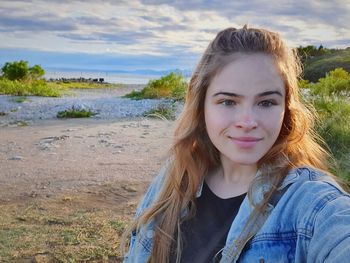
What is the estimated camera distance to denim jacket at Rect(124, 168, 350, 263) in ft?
3.53

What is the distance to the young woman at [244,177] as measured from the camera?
1.23 meters

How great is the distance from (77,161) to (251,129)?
4412 mm

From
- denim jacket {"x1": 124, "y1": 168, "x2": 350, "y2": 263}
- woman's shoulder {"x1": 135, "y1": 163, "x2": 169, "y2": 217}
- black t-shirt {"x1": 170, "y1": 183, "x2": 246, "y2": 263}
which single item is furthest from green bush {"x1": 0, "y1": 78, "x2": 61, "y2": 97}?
denim jacket {"x1": 124, "y1": 168, "x2": 350, "y2": 263}

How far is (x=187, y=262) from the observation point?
5.31 ft

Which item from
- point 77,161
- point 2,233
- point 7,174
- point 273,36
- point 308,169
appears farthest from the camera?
point 77,161

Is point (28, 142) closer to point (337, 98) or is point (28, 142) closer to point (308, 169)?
point (337, 98)

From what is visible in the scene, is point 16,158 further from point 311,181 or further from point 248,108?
point 311,181

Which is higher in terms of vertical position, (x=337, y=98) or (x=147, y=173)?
(x=337, y=98)

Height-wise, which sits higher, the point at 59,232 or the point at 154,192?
the point at 154,192

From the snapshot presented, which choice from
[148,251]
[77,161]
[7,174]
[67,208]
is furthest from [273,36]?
[77,161]

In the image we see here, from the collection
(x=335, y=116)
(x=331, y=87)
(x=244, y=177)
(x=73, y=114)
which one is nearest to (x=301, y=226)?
(x=244, y=177)

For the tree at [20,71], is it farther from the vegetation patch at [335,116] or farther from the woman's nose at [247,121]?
the woman's nose at [247,121]

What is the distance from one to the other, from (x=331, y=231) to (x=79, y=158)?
4977mm

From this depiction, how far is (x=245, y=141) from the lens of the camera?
1504 mm
